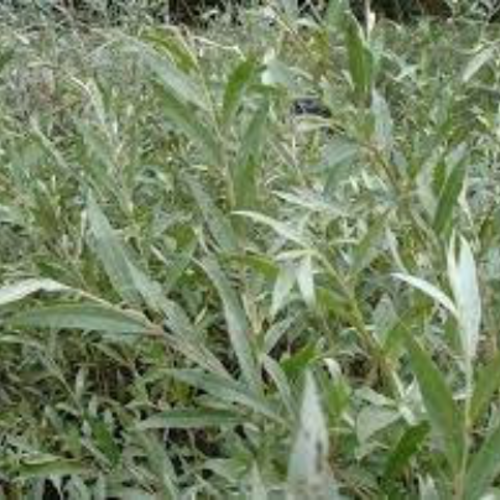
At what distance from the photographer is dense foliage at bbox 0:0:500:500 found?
1.00 metres

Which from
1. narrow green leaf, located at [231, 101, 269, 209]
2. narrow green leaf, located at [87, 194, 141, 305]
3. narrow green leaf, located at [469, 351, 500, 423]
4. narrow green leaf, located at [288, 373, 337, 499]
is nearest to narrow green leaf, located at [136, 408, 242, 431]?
narrow green leaf, located at [87, 194, 141, 305]

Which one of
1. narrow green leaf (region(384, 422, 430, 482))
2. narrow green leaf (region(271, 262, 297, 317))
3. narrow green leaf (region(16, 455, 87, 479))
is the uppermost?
narrow green leaf (region(271, 262, 297, 317))

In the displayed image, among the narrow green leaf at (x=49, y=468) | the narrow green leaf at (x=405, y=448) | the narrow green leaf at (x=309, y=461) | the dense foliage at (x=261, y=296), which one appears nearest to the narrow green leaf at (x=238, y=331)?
the dense foliage at (x=261, y=296)

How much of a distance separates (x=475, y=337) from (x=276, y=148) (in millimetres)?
799

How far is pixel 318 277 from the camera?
1306mm

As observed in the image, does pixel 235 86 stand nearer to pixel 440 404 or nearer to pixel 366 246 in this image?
pixel 366 246

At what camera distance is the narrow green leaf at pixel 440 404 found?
0.78 m

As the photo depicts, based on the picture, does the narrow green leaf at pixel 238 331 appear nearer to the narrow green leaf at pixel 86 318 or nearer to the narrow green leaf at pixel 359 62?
the narrow green leaf at pixel 86 318

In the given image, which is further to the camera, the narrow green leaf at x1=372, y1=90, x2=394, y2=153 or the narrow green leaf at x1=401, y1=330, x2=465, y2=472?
the narrow green leaf at x1=372, y1=90, x2=394, y2=153

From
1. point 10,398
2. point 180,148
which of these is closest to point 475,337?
point 10,398

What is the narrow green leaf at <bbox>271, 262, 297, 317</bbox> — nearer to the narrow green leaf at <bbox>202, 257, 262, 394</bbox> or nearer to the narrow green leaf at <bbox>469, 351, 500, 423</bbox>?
the narrow green leaf at <bbox>202, 257, 262, 394</bbox>

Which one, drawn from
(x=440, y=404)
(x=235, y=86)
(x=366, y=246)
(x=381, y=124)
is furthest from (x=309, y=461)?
(x=381, y=124)

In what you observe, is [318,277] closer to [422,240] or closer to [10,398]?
[422,240]

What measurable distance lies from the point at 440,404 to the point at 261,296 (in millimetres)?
487
